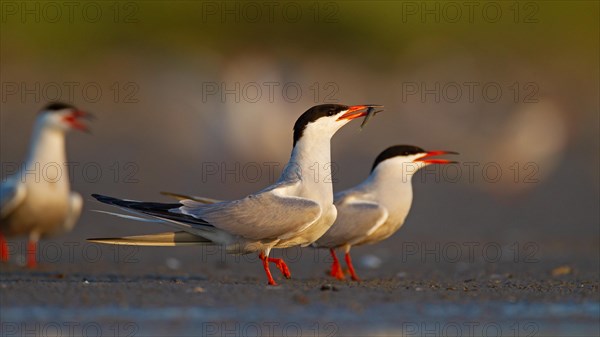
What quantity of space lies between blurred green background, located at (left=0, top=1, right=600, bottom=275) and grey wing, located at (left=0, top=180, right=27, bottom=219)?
6.10 m

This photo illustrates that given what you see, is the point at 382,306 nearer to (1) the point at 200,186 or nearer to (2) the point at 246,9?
(1) the point at 200,186

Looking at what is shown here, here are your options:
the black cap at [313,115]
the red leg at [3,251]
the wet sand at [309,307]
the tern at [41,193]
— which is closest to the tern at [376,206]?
the wet sand at [309,307]

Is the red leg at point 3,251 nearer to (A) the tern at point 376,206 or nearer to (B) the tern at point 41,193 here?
(B) the tern at point 41,193

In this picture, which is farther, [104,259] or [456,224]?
[456,224]

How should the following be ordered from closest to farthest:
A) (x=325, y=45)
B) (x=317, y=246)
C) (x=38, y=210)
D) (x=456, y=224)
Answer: (x=317, y=246) → (x=38, y=210) → (x=456, y=224) → (x=325, y=45)

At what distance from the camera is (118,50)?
108 feet

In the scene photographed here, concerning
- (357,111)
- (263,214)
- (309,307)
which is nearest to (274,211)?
(263,214)

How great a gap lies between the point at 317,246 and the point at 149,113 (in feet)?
71.6

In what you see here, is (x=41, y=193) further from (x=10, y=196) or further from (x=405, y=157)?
(x=405, y=157)

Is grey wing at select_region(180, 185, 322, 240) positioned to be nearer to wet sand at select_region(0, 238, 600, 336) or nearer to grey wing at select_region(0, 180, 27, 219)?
wet sand at select_region(0, 238, 600, 336)

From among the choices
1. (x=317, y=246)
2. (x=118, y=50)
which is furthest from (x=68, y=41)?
(x=317, y=246)

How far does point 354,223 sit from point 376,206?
10.2 inches

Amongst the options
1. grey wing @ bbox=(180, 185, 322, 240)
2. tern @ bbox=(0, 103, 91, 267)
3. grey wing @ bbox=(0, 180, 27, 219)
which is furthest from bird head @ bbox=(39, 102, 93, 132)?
grey wing @ bbox=(180, 185, 322, 240)

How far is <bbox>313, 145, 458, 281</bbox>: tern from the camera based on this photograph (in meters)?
9.05
